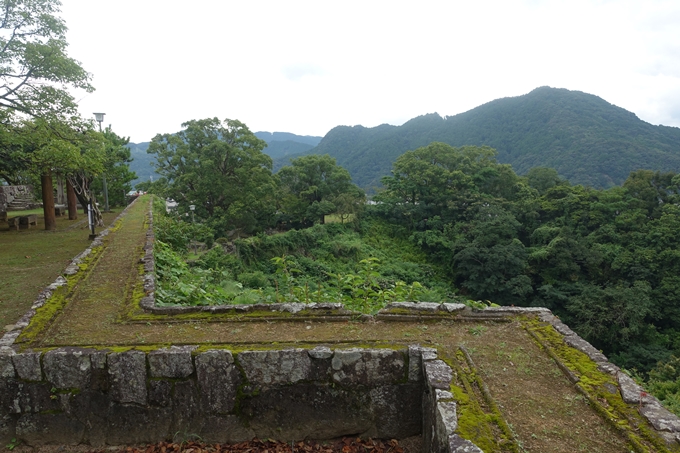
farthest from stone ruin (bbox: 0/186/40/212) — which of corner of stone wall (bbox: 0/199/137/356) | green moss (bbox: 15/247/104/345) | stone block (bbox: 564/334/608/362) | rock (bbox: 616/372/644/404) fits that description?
rock (bbox: 616/372/644/404)

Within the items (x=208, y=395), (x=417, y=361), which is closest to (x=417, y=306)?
(x=417, y=361)

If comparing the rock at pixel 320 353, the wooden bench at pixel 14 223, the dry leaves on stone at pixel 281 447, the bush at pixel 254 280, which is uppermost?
the wooden bench at pixel 14 223

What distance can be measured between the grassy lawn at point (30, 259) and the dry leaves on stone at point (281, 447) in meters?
3.14

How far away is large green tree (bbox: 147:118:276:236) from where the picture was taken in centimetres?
2256

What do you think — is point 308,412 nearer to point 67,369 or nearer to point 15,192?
point 67,369

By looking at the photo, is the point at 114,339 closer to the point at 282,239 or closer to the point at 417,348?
the point at 417,348

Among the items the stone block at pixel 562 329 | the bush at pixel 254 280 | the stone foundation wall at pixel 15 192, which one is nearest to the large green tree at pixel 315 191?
the bush at pixel 254 280

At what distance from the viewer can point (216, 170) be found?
23.1 m

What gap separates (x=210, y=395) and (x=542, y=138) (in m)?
73.7

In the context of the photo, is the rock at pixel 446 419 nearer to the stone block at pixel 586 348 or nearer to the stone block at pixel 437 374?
the stone block at pixel 437 374

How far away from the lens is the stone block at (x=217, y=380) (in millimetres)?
3639

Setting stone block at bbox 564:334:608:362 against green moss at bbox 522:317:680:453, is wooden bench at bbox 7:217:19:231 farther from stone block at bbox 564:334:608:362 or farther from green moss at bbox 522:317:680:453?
stone block at bbox 564:334:608:362

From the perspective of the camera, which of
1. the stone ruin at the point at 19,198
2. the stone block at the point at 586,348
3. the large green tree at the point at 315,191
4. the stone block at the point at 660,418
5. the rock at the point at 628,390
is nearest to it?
the stone block at the point at 660,418

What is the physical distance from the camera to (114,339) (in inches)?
163
